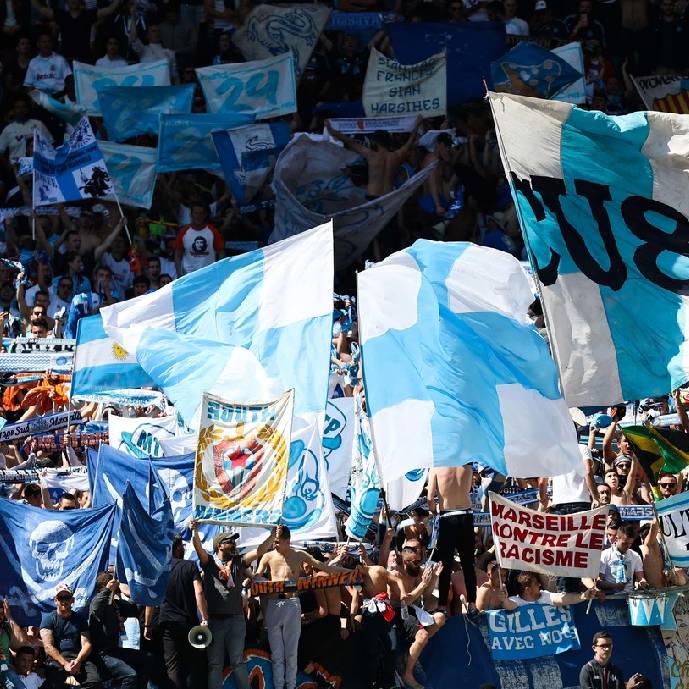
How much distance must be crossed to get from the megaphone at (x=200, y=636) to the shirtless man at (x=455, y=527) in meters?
1.81

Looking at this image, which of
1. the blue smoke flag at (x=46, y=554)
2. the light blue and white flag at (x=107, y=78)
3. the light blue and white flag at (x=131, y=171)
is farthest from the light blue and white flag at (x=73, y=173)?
the blue smoke flag at (x=46, y=554)

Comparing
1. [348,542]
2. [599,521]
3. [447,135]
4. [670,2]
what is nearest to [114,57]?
[447,135]

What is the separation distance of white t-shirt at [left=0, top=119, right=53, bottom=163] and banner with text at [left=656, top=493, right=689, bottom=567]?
1077cm

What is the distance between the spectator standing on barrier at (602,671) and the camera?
504 inches

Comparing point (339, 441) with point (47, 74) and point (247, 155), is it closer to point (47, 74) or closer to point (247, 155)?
point (247, 155)

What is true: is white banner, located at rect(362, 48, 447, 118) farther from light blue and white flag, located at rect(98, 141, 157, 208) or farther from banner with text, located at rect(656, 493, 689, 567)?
banner with text, located at rect(656, 493, 689, 567)

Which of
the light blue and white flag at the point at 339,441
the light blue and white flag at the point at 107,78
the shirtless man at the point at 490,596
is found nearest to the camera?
the shirtless man at the point at 490,596

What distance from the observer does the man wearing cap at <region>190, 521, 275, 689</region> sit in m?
12.2

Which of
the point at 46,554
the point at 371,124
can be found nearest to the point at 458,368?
the point at 46,554

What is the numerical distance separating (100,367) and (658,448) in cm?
516

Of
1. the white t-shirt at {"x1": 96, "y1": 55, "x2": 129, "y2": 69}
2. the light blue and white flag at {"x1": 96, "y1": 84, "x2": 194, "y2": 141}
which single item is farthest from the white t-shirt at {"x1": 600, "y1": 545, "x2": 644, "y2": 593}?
the white t-shirt at {"x1": 96, "y1": 55, "x2": 129, "y2": 69}

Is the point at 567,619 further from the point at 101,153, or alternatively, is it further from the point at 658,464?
the point at 101,153

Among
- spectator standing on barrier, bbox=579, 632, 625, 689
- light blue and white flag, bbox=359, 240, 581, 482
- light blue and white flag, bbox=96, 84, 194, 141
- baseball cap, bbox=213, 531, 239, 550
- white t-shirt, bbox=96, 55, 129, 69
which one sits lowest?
light blue and white flag, bbox=96, 84, 194, 141

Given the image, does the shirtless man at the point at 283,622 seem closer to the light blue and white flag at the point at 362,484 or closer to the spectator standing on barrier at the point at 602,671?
the light blue and white flag at the point at 362,484
